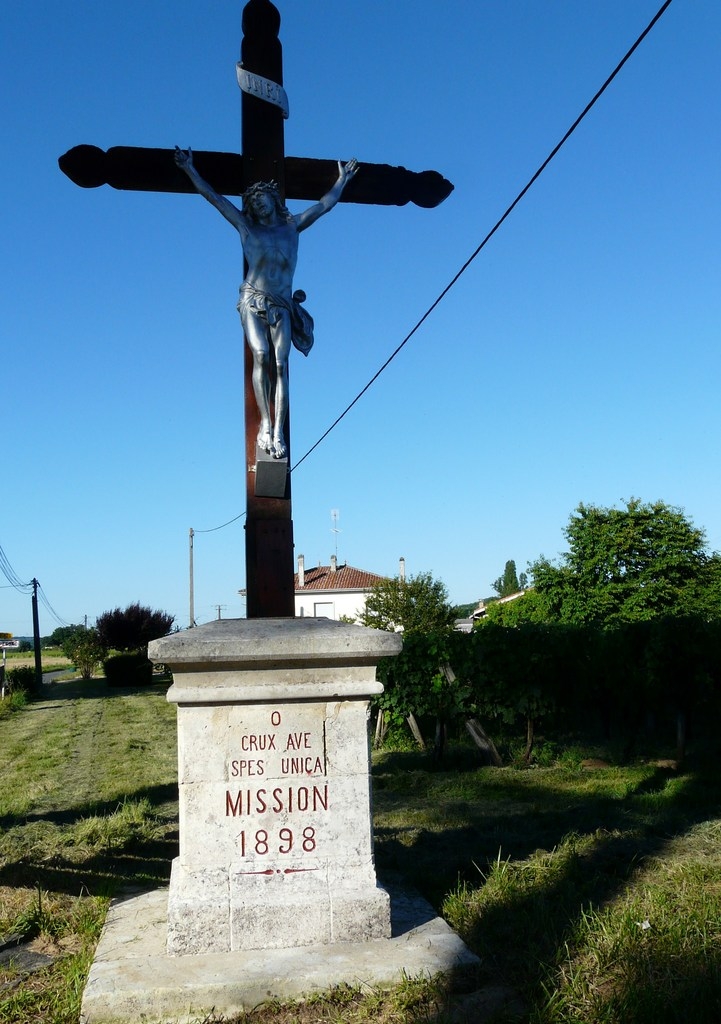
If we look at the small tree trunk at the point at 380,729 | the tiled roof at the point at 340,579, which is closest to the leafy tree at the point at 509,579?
the tiled roof at the point at 340,579

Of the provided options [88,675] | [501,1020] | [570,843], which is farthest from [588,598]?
[501,1020]

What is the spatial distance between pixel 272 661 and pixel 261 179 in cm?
263

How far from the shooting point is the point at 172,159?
5.08 metres

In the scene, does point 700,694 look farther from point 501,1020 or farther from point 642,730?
point 501,1020

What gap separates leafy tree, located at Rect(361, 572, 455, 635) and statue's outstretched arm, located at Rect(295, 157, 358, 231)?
108 feet

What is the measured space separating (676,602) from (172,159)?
31694 millimetres

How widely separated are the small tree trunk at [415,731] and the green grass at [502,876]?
929 mm

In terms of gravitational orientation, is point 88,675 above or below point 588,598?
below

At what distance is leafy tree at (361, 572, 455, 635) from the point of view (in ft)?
126

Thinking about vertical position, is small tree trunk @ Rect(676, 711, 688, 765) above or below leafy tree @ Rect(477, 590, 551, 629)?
below

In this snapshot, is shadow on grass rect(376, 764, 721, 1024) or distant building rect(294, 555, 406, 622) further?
distant building rect(294, 555, 406, 622)

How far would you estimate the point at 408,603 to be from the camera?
3897cm

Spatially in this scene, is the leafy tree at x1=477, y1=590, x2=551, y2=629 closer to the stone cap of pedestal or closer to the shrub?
the shrub

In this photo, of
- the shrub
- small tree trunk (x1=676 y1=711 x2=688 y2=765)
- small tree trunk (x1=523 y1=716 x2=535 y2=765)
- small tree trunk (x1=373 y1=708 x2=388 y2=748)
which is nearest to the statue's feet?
small tree trunk (x1=523 y1=716 x2=535 y2=765)
